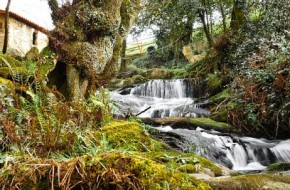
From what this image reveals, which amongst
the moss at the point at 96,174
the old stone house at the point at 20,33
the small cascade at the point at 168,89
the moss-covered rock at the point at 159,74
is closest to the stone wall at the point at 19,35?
the old stone house at the point at 20,33

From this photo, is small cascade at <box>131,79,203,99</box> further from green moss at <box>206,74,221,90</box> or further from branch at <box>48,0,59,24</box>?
branch at <box>48,0,59,24</box>

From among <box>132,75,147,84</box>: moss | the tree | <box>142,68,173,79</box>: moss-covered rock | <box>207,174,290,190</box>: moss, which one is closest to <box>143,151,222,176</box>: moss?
<box>207,174,290,190</box>: moss

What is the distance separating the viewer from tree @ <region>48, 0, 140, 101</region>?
251 inches

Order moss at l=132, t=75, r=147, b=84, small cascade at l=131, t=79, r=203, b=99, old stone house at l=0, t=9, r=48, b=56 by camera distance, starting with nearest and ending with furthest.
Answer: small cascade at l=131, t=79, r=203, b=99 < moss at l=132, t=75, r=147, b=84 < old stone house at l=0, t=9, r=48, b=56

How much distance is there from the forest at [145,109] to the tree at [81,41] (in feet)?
0.07

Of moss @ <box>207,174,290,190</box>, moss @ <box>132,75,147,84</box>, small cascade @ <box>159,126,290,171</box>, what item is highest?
moss @ <box>132,75,147,84</box>

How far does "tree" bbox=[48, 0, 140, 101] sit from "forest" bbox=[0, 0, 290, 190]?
21 mm

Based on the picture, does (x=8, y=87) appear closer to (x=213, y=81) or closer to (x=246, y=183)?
(x=246, y=183)

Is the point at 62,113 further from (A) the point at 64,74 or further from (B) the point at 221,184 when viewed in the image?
(A) the point at 64,74

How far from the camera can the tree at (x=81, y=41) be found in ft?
20.9

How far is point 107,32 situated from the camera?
6.95 metres

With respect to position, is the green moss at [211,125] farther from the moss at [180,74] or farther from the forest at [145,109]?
the moss at [180,74]

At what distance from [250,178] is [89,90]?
453 centimetres

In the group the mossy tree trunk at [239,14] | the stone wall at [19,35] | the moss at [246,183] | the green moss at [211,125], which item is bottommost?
the moss at [246,183]
